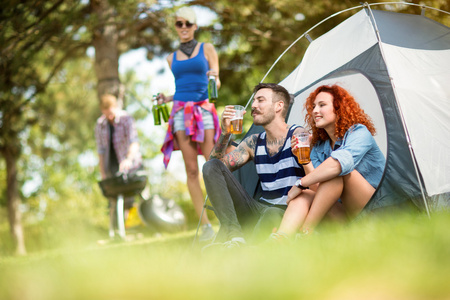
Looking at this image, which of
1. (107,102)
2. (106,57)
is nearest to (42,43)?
(106,57)

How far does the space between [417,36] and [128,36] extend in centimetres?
538

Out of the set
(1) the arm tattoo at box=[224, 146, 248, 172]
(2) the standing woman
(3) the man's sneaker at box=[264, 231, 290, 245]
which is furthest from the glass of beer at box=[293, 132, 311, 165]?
→ (2) the standing woman

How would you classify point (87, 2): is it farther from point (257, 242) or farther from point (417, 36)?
point (257, 242)

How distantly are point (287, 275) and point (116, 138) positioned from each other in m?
4.29

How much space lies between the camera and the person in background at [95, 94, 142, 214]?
5533 mm

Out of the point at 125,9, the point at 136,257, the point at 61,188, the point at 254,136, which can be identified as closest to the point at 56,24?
the point at 125,9

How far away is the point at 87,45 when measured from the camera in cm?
798

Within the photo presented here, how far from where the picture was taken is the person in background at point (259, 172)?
2.88 meters

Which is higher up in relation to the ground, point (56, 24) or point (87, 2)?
point (87, 2)

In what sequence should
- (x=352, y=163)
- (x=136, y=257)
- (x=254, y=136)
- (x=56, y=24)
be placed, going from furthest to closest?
(x=56, y=24) → (x=254, y=136) → (x=352, y=163) → (x=136, y=257)

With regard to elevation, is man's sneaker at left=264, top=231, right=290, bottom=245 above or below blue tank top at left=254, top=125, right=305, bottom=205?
below

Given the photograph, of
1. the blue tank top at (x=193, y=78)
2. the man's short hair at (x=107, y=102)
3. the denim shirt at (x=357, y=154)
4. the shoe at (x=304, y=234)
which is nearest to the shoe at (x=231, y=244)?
the shoe at (x=304, y=234)

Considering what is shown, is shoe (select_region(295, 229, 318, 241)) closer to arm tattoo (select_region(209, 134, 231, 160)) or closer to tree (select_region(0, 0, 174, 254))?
arm tattoo (select_region(209, 134, 231, 160))

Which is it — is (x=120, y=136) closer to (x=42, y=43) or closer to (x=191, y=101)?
(x=191, y=101)
